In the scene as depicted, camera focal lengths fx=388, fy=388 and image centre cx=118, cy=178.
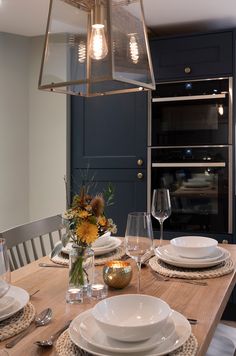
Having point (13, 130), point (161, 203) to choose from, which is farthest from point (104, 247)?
point (13, 130)

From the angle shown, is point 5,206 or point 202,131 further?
point 5,206

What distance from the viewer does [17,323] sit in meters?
0.94

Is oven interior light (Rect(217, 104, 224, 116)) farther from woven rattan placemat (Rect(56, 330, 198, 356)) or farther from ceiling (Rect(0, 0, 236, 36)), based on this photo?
woven rattan placemat (Rect(56, 330, 198, 356))

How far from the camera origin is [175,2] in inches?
94.3

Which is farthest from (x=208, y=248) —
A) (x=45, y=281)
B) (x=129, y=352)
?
(x=129, y=352)

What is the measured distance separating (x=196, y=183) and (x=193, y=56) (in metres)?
0.91

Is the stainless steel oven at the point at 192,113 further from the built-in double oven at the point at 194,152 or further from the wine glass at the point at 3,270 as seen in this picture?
the wine glass at the point at 3,270

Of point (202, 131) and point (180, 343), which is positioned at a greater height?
point (202, 131)

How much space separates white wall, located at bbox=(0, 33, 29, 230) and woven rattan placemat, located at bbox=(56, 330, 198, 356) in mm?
2330

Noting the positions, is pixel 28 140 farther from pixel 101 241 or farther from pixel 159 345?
pixel 159 345

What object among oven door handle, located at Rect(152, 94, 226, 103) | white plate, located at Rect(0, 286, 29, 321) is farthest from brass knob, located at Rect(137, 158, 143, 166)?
white plate, located at Rect(0, 286, 29, 321)

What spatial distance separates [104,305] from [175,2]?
2.06 meters

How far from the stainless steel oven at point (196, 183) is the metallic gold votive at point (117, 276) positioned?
5.42 ft

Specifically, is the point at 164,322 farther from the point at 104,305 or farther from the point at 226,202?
the point at 226,202
